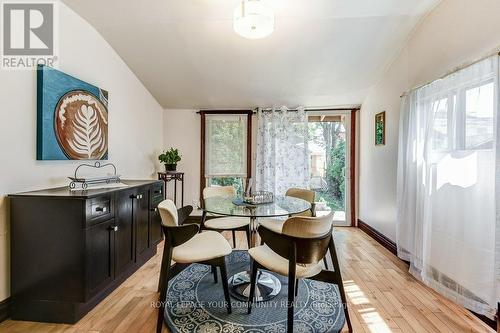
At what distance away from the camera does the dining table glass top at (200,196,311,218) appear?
77.1 inches

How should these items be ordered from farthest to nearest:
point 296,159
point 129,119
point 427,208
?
point 296,159, point 129,119, point 427,208

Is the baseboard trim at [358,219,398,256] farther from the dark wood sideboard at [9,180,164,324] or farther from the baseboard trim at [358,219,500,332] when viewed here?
the dark wood sideboard at [9,180,164,324]

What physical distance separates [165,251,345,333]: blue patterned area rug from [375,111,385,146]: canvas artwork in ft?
7.03

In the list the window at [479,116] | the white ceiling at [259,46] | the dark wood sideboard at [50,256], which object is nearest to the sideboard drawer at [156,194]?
the dark wood sideboard at [50,256]

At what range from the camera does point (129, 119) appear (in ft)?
11.0

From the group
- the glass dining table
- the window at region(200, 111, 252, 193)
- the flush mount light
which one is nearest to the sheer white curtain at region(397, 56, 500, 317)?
the glass dining table

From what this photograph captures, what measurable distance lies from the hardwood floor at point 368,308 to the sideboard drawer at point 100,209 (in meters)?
0.71

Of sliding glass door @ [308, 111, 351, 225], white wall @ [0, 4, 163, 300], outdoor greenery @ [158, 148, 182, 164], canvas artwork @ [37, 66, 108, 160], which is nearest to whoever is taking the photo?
white wall @ [0, 4, 163, 300]

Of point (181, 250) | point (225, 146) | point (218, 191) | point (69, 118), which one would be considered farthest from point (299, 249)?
point (225, 146)

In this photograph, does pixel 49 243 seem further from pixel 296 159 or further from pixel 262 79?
pixel 296 159

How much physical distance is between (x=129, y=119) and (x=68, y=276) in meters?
2.07

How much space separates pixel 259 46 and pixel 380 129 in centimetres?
198

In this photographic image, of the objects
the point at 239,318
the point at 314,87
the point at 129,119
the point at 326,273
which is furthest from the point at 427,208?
the point at 129,119

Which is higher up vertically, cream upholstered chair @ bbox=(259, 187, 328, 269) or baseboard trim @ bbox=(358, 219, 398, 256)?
cream upholstered chair @ bbox=(259, 187, 328, 269)
